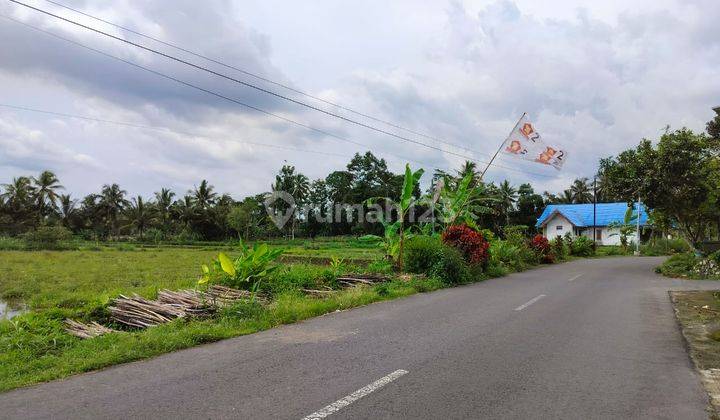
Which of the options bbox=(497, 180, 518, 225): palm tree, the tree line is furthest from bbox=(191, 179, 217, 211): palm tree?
bbox=(497, 180, 518, 225): palm tree

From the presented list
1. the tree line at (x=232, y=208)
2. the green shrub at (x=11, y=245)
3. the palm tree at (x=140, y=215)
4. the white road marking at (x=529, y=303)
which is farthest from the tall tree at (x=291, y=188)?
the white road marking at (x=529, y=303)

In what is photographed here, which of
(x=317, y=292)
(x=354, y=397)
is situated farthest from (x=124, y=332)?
(x=317, y=292)

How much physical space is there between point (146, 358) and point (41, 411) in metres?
1.85

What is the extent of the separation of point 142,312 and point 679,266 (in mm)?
22662

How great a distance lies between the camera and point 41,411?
14.1ft

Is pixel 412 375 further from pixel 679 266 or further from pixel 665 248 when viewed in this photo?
pixel 665 248

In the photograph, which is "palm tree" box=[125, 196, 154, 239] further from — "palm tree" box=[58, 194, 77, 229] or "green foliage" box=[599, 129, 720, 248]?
"green foliage" box=[599, 129, 720, 248]

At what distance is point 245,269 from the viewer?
10.9 m

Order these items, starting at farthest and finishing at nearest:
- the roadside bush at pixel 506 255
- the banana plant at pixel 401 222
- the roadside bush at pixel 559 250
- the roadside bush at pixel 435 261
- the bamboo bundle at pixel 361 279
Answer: the roadside bush at pixel 559 250 → the roadside bush at pixel 506 255 → the banana plant at pixel 401 222 → the roadside bush at pixel 435 261 → the bamboo bundle at pixel 361 279

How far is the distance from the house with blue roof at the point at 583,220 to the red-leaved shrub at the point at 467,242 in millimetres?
43298

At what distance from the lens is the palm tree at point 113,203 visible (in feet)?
223

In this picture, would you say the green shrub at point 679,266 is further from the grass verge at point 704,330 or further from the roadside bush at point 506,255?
the grass verge at point 704,330

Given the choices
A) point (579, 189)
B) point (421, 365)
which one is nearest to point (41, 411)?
point (421, 365)

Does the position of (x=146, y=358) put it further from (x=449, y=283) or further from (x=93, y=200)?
(x=93, y=200)
